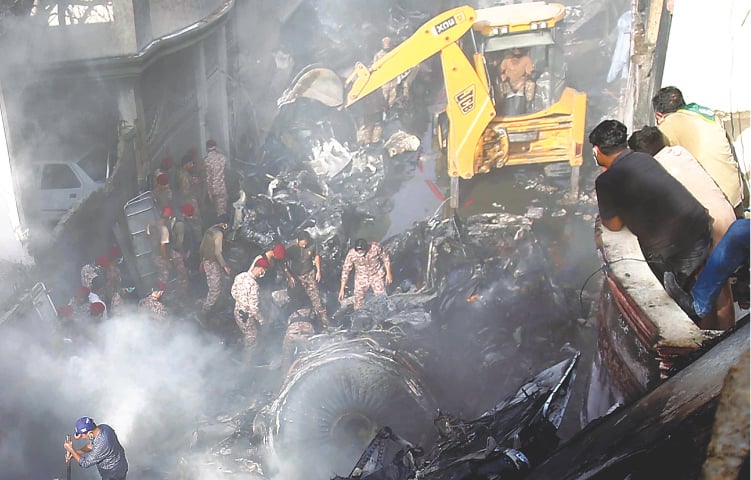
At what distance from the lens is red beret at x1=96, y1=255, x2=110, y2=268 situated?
9679 millimetres

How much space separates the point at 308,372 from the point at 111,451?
225 centimetres

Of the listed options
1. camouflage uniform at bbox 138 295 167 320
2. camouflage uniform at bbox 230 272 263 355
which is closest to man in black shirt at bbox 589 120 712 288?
camouflage uniform at bbox 230 272 263 355

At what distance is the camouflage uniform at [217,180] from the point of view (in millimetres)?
10180

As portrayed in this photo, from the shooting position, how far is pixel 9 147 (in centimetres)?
874

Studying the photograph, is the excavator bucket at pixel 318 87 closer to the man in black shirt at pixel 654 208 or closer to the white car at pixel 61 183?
the white car at pixel 61 183

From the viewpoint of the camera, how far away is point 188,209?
10.1m

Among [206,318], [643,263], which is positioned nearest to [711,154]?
[643,263]

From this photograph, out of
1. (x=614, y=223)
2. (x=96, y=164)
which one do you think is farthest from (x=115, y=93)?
(x=614, y=223)

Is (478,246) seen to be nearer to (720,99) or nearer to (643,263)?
(720,99)

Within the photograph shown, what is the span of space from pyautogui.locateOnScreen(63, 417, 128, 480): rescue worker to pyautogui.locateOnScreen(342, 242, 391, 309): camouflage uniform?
3582mm

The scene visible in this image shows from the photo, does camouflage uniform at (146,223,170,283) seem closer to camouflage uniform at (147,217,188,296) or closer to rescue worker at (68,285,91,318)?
camouflage uniform at (147,217,188,296)

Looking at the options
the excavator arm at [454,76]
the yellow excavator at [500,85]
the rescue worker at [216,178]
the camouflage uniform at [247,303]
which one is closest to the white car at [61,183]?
the rescue worker at [216,178]

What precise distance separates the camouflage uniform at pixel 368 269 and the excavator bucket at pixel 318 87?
2.05m

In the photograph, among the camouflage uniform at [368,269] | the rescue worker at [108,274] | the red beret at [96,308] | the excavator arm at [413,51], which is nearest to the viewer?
the excavator arm at [413,51]
